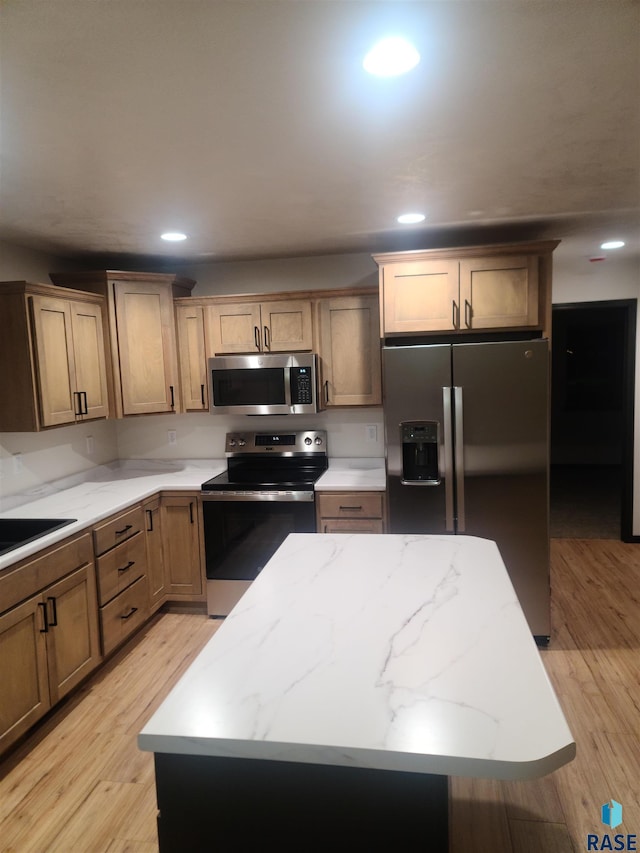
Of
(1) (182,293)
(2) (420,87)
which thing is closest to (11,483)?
(1) (182,293)

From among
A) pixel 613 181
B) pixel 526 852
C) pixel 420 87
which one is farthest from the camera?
pixel 613 181

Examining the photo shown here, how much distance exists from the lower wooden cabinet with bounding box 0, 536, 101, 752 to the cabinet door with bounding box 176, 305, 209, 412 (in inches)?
50.8

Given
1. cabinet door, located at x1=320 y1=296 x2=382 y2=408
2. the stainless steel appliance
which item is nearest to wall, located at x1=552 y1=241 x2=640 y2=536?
cabinet door, located at x1=320 y1=296 x2=382 y2=408

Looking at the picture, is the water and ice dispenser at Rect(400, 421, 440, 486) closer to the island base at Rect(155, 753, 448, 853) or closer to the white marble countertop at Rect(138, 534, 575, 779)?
the white marble countertop at Rect(138, 534, 575, 779)

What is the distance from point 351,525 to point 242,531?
2.26 ft

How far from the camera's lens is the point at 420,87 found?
150 cm

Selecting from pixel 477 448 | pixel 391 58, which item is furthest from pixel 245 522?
pixel 391 58

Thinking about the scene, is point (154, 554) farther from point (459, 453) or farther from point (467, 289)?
point (467, 289)

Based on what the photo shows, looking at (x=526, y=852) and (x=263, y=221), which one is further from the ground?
(x=263, y=221)

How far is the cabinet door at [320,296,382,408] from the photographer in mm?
3545

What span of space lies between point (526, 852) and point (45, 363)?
9.68 ft

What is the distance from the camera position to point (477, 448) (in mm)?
3002

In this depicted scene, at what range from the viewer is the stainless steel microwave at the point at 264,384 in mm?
3525

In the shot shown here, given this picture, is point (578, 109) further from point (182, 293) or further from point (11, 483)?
point (11, 483)
